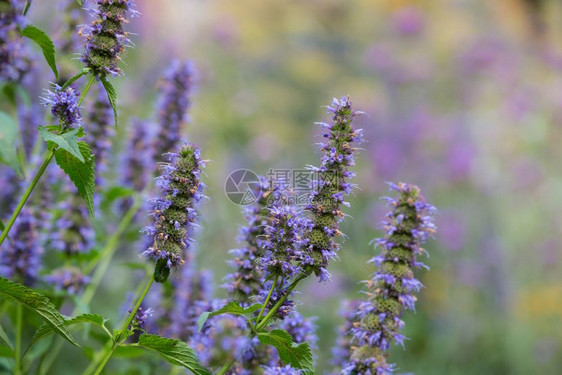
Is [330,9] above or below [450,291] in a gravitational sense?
above

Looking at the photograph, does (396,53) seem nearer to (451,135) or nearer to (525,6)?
(451,135)

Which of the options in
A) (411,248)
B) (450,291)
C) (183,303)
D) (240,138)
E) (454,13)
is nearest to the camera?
(411,248)

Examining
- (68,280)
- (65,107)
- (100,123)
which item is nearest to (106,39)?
(65,107)

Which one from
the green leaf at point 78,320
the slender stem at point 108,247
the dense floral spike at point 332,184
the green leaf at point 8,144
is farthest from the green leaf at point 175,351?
the slender stem at point 108,247


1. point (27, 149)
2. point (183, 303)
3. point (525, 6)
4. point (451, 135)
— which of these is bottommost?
point (183, 303)

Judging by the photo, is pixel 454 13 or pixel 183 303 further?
pixel 454 13

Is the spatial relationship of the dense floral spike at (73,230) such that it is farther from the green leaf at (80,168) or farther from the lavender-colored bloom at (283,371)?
the lavender-colored bloom at (283,371)

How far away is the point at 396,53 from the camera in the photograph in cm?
945

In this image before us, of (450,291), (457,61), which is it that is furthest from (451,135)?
(450,291)

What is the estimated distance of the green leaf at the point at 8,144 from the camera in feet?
8.88

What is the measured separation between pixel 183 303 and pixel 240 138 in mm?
5241

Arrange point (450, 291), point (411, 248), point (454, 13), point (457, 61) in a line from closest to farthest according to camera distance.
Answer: point (411, 248) < point (450, 291) < point (457, 61) < point (454, 13)

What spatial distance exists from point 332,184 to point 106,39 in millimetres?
992

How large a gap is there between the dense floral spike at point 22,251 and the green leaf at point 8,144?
22.3 inches
